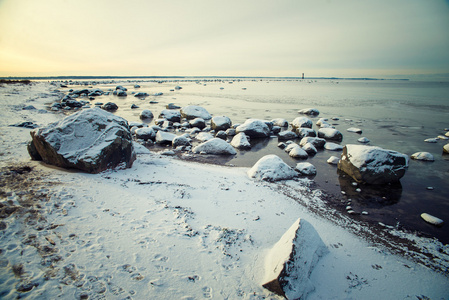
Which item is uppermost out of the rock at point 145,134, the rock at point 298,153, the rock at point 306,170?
the rock at point 145,134

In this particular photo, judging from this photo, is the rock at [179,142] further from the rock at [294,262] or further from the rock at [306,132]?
the rock at [294,262]

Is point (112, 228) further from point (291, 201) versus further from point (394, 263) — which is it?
point (394, 263)

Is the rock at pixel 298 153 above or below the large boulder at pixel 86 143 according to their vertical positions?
below

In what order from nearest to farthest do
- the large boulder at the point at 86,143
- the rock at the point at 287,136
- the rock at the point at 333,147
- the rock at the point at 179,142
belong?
the large boulder at the point at 86,143 < the rock at the point at 333,147 < the rock at the point at 179,142 < the rock at the point at 287,136

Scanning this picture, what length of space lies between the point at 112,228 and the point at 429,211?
723 cm

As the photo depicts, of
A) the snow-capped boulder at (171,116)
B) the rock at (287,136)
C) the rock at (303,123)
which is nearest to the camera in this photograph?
the rock at (287,136)

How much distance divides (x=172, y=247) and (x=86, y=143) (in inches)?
168

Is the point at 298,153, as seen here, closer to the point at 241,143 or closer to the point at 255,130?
the point at 241,143

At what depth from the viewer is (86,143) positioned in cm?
552

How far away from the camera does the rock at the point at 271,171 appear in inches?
244

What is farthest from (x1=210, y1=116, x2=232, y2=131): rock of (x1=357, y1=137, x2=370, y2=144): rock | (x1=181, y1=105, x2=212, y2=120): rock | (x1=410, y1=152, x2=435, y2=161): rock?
(x1=410, y1=152, x2=435, y2=161): rock

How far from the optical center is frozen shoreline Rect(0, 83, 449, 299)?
2490mm

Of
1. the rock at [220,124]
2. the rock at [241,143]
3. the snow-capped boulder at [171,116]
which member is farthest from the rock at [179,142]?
the snow-capped boulder at [171,116]

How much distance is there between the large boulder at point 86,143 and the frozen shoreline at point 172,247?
15.2 inches
